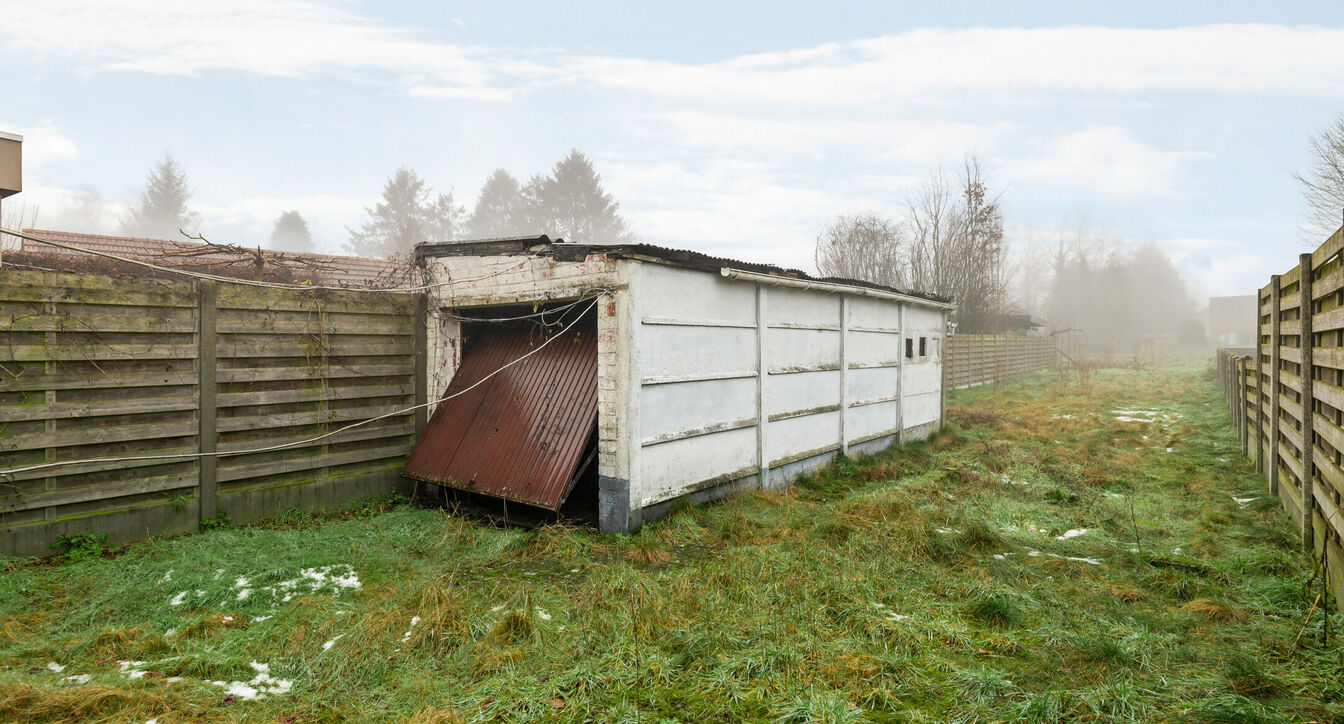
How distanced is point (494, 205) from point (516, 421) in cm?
5031

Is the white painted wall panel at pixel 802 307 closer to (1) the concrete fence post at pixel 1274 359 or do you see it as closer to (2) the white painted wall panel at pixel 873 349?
(2) the white painted wall panel at pixel 873 349

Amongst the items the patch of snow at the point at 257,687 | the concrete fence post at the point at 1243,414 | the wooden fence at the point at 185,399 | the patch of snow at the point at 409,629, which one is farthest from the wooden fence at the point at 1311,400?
the wooden fence at the point at 185,399

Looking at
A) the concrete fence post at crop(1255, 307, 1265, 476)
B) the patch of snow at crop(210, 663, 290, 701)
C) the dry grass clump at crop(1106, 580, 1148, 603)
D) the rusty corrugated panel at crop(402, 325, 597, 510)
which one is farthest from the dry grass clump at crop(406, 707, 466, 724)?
the concrete fence post at crop(1255, 307, 1265, 476)

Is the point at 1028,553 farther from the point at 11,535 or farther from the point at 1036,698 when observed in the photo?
the point at 11,535

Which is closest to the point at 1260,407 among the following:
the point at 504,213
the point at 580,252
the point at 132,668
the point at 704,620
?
the point at 704,620

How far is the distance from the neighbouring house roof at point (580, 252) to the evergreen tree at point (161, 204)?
5382cm

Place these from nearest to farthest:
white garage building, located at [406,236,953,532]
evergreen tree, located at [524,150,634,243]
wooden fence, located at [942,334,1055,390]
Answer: white garage building, located at [406,236,953,532]
wooden fence, located at [942,334,1055,390]
evergreen tree, located at [524,150,634,243]

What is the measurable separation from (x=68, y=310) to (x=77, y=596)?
2443 millimetres

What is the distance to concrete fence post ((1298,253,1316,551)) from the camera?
5.02 m

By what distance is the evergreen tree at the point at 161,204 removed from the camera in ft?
163

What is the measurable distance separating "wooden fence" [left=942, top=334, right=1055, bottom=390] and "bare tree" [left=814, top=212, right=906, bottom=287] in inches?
218

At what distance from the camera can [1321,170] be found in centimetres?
2486

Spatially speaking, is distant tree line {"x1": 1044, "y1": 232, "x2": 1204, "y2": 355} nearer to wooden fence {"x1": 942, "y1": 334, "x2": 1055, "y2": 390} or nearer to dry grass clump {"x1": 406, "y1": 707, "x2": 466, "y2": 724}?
wooden fence {"x1": 942, "y1": 334, "x2": 1055, "y2": 390}

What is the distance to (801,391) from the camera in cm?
920
